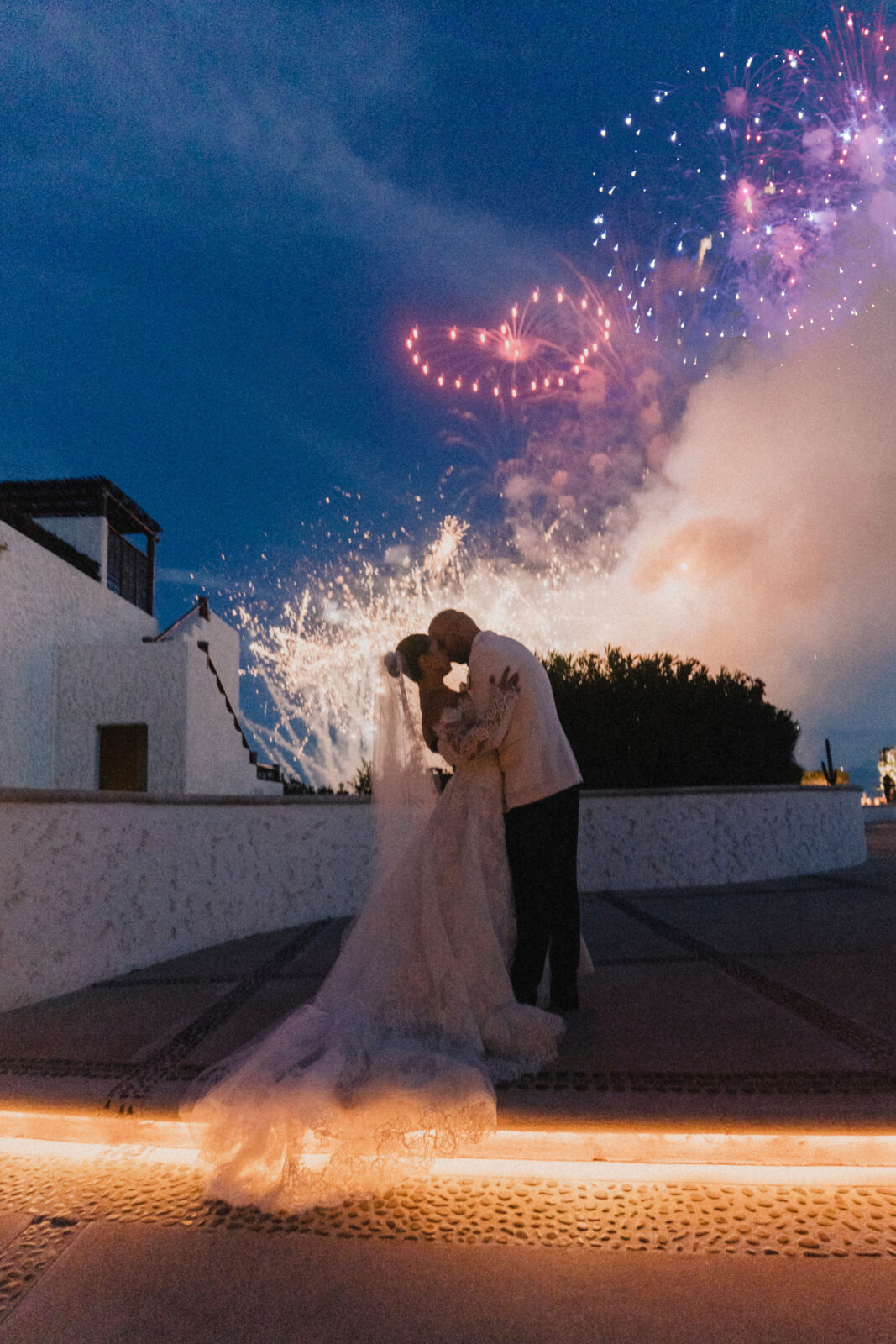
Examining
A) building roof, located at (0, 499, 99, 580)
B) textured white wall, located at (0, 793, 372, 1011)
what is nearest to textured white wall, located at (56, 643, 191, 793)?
building roof, located at (0, 499, 99, 580)

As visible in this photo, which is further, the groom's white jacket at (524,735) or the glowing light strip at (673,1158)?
the groom's white jacket at (524,735)

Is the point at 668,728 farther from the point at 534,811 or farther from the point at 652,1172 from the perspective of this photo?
the point at 652,1172

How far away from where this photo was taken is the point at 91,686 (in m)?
12.6

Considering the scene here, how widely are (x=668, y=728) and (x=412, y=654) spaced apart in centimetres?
664

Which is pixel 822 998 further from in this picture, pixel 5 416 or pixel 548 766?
pixel 5 416

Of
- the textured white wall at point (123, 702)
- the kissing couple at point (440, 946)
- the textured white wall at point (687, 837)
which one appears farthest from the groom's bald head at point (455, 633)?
the textured white wall at point (123, 702)

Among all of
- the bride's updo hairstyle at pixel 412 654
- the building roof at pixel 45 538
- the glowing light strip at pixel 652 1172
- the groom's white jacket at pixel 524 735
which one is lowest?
the glowing light strip at pixel 652 1172

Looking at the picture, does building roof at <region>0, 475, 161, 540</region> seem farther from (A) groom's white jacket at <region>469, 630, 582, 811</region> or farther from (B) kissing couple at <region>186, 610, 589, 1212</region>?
(A) groom's white jacket at <region>469, 630, 582, 811</region>

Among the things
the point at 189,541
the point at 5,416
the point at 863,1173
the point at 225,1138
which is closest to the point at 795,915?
the point at 863,1173

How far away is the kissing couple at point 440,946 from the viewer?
221cm

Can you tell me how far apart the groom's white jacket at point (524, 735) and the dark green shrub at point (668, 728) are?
6.02 metres

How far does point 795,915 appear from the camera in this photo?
19.3 feet

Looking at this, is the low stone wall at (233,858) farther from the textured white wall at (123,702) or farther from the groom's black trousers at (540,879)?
the textured white wall at (123,702)

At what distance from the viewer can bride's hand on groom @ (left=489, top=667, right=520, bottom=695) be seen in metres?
3.18
